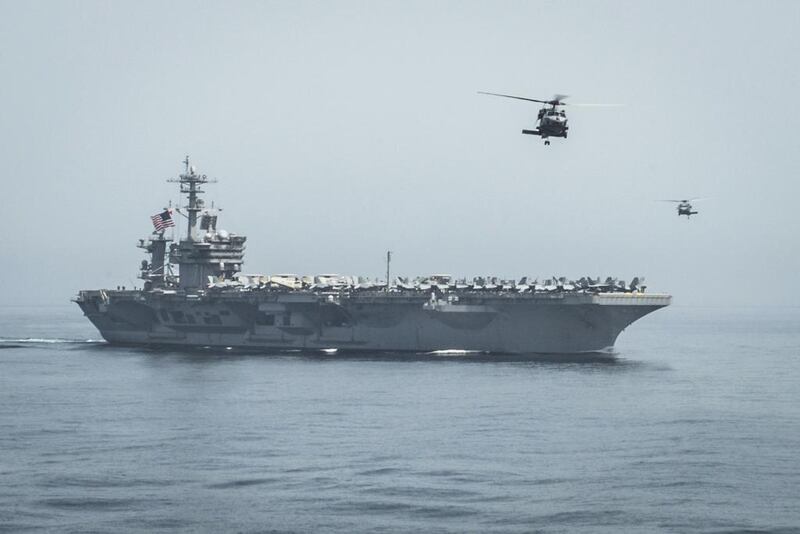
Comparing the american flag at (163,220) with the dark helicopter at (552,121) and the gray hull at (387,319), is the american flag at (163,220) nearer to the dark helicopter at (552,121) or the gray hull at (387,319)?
the gray hull at (387,319)

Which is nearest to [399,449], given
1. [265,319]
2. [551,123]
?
[551,123]

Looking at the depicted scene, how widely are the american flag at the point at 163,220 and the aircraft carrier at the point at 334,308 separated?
56 mm

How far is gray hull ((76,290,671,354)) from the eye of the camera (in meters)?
44.9

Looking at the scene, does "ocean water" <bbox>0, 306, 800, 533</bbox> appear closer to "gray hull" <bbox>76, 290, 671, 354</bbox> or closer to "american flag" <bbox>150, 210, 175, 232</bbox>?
"gray hull" <bbox>76, 290, 671, 354</bbox>

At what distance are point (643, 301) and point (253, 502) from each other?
26103mm

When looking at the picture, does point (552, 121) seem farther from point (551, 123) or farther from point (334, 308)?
point (334, 308)

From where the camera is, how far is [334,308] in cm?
4875

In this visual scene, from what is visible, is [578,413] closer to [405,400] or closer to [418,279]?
[405,400]

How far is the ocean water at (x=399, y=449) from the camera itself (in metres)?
19.9

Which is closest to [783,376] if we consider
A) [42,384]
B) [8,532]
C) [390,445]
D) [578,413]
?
[578,413]

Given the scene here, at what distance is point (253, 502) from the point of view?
812 inches

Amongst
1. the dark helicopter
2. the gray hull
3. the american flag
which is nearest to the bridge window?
the gray hull

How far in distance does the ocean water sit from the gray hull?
2.86m

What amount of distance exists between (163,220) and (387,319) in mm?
13905
